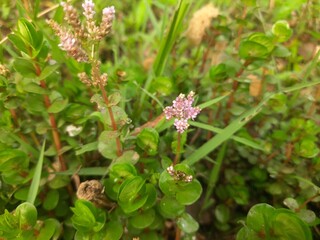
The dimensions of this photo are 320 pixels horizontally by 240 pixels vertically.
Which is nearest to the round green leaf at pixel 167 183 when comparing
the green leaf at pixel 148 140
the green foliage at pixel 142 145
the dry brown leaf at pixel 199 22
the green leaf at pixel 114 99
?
the green foliage at pixel 142 145

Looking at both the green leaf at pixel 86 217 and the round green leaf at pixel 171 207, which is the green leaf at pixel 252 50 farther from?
the green leaf at pixel 86 217

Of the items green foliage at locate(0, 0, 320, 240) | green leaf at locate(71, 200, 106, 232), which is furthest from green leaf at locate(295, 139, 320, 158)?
green leaf at locate(71, 200, 106, 232)

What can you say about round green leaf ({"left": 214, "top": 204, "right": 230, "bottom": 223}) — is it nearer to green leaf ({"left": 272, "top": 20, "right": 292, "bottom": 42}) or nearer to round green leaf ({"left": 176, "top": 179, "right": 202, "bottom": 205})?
round green leaf ({"left": 176, "top": 179, "right": 202, "bottom": 205})

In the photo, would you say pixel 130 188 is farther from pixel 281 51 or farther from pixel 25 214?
pixel 281 51

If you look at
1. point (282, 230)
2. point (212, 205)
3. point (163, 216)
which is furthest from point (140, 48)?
point (282, 230)

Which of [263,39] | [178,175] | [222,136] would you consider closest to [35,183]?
[178,175]

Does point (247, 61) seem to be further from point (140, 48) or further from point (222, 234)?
point (140, 48)
